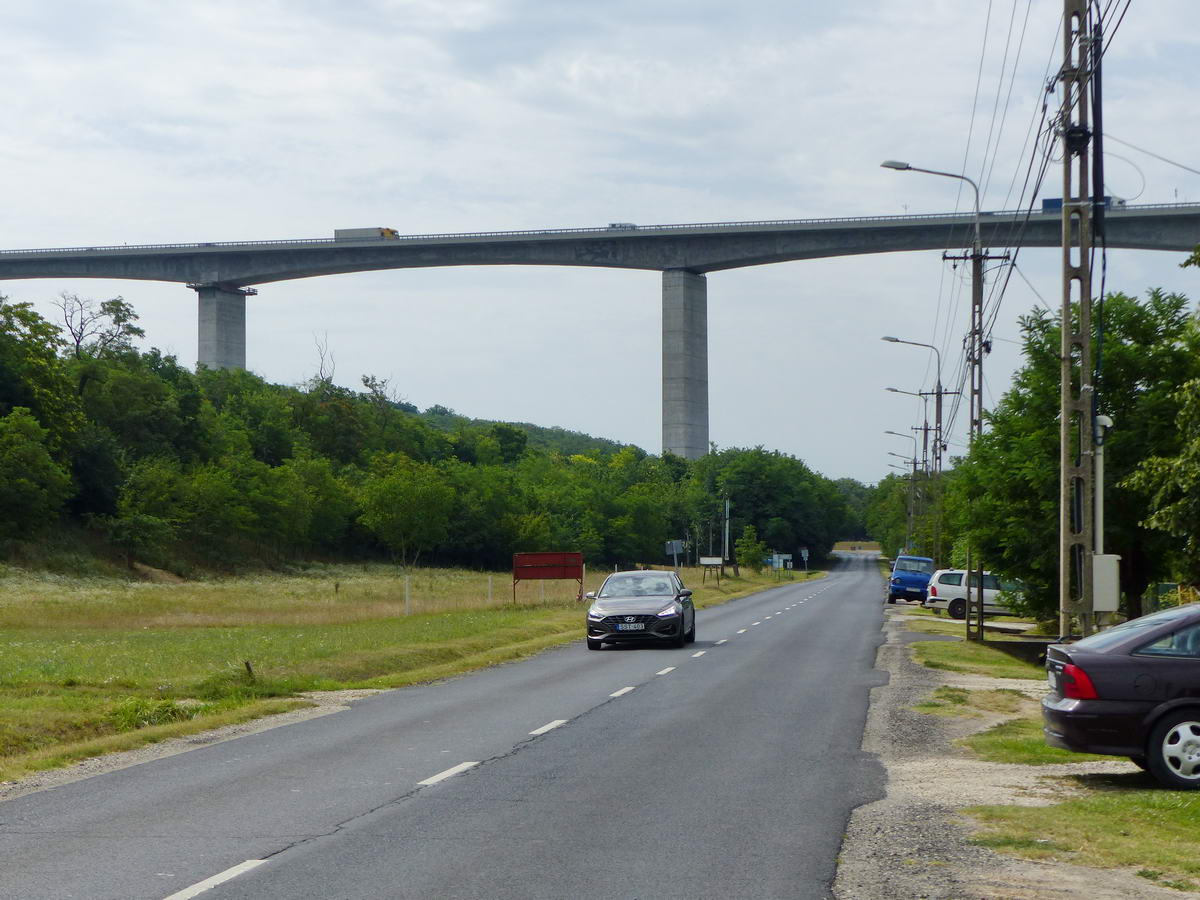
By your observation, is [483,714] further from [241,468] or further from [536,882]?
[241,468]

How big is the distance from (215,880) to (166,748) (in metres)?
6.44

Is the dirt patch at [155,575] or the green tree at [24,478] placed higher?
the green tree at [24,478]

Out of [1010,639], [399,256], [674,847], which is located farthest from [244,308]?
[674,847]

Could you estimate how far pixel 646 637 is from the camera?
89.9 ft

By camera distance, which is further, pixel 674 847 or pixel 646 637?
pixel 646 637

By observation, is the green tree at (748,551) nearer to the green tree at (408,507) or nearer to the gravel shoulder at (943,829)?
the green tree at (408,507)

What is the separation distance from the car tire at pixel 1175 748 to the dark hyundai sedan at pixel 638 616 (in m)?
17.2

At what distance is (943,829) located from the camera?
29.8ft

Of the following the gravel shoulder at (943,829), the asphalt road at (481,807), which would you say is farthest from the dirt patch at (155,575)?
the gravel shoulder at (943,829)

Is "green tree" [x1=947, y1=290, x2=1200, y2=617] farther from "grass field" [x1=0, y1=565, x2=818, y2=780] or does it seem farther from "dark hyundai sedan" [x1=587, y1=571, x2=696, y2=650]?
"grass field" [x1=0, y1=565, x2=818, y2=780]

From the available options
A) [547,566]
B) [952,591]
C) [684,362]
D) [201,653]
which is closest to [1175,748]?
[201,653]

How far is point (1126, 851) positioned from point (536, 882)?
367 cm

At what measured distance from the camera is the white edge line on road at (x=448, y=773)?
36.1ft

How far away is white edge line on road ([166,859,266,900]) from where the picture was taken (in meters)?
7.12
